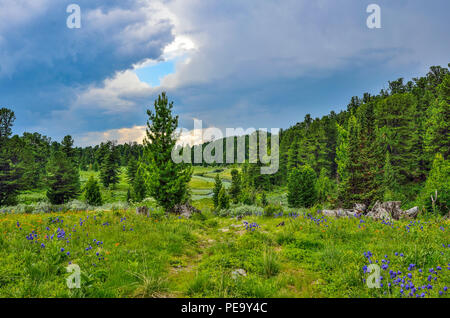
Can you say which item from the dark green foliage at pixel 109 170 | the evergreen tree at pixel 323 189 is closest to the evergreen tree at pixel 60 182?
the dark green foliage at pixel 109 170

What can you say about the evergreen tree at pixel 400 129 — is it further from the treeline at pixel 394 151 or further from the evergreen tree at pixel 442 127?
the evergreen tree at pixel 442 127

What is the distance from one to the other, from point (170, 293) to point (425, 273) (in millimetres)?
4868

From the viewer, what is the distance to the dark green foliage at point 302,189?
134 ft

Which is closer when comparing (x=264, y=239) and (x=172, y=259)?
(x=172, y=259)

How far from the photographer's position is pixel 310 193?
41.5 metres

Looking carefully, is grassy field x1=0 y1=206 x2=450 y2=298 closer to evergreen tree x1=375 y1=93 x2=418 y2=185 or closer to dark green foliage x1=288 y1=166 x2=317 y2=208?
dark green foliage x1=288 y1=166 x2=317 y2=208

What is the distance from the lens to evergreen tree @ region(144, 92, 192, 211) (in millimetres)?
14688

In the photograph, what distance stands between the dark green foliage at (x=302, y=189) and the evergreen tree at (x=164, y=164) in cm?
3079

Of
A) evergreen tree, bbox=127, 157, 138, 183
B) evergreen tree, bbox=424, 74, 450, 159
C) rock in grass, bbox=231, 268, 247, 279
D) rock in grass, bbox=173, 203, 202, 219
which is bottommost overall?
rock in grass, bbox=173, 203, 202, 219

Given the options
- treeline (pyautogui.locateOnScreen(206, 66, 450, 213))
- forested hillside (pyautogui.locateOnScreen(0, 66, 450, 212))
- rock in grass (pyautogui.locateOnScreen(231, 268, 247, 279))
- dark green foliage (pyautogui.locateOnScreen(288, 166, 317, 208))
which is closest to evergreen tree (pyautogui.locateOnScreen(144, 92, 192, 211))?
rock in grass (pyautogui.locateOnScreen(231, 268, 247, 279))

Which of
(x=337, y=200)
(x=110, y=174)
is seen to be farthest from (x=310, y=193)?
(x=110, y=174)

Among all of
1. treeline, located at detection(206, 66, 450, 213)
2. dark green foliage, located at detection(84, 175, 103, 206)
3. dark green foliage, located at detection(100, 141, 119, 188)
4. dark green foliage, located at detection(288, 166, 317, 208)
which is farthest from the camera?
dark green foliage, located at detection(100, 141, 119, 188)

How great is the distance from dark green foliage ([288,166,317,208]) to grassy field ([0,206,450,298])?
112 ft
